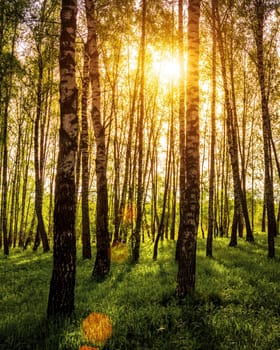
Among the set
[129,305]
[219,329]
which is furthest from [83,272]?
[219,329]

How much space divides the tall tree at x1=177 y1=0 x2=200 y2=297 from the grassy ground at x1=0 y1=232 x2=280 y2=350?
500mm

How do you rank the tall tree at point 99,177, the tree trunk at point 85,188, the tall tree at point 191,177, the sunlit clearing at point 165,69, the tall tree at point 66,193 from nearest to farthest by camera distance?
the tall tree at point 66,193 → the tall tree at point 191,177 → the tall tree at point 99,177 → the tree trunk at point 85,188 → the sunlit clearing at point 165,69

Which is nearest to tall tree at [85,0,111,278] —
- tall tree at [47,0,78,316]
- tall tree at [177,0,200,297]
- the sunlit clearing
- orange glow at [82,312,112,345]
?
tall tree at [177,0,200,297]

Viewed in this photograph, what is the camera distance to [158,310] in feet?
20.6

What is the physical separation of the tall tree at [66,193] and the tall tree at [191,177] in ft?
8.26

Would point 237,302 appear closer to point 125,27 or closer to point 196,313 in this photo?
point 196,313

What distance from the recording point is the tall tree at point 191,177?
7.31 m

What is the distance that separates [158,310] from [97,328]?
143cm

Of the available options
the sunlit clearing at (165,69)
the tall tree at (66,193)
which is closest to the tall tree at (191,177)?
the tall tree at (66,193)

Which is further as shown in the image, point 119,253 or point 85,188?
point 119,253

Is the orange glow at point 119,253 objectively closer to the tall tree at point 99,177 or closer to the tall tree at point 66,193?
the tall tree at point 99,177

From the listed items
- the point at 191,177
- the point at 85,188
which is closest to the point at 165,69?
the point at 85,188

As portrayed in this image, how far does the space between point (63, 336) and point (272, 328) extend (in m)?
3.42

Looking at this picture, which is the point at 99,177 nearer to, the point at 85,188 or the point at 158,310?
the point at 85,188
